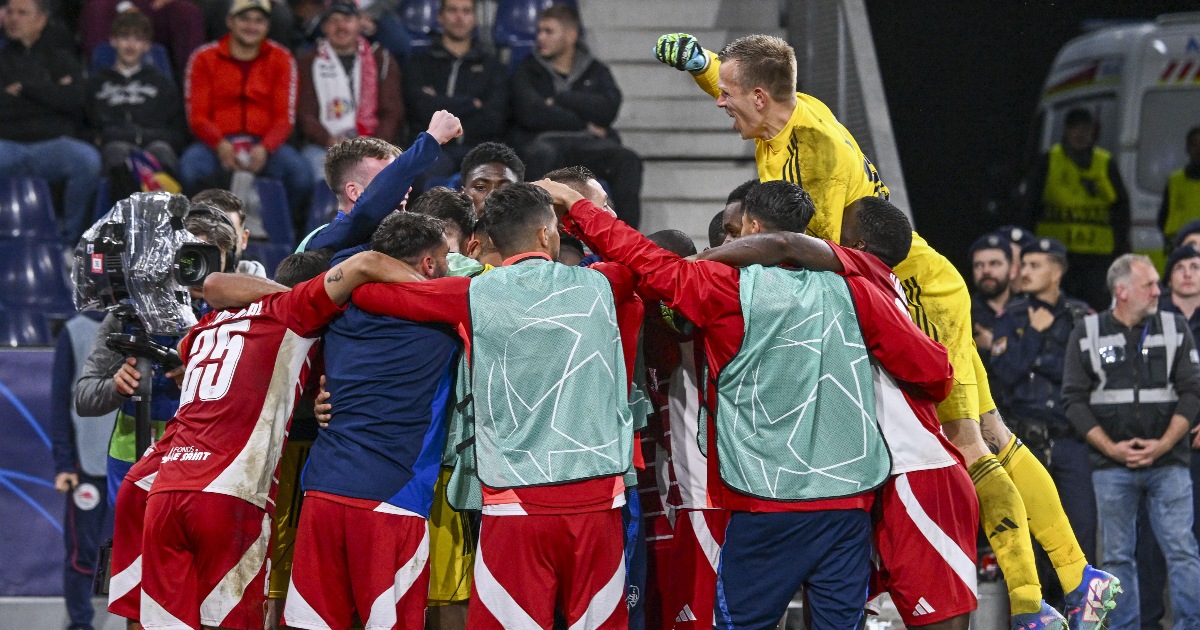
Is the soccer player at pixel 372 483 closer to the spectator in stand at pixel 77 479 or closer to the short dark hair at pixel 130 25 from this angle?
the spectator in stand at pixel 77 479

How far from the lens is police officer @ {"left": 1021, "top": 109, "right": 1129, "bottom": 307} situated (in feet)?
40.2

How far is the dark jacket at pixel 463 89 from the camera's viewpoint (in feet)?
34.1

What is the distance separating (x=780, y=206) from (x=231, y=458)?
2.22 meters

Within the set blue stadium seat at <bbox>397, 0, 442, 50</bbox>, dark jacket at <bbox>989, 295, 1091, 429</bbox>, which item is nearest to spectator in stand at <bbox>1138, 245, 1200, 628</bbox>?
dark jacket at <bbox>989, 295, 1091, 429</bbox>

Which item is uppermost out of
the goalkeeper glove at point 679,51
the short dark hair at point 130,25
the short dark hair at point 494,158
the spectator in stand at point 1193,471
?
the short dark hair at point 130,25

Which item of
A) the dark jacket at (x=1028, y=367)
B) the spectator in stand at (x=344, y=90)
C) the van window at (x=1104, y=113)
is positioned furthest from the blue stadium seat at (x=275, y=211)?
the van window at (x=1104, y=113)

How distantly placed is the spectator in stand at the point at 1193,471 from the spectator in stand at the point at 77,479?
608 centimetres

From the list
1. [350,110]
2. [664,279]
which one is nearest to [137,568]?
[664,279]

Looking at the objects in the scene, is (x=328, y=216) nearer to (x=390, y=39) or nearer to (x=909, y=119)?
(x=390, y=39)

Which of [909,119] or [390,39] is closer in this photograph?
[390,39]

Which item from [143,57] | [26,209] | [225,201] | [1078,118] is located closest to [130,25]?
[143,57]

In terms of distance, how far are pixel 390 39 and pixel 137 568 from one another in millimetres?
6602

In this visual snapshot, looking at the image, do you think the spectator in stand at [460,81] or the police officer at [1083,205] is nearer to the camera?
the spectator in stand at [460,81]

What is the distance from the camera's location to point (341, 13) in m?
10.6
